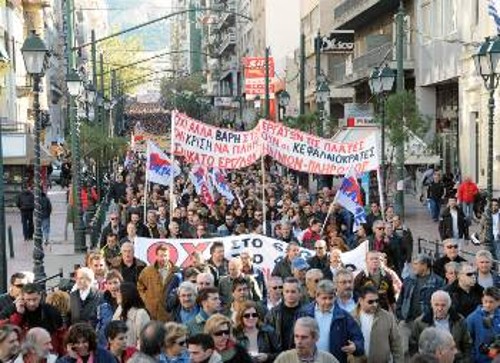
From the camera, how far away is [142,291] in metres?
11.5

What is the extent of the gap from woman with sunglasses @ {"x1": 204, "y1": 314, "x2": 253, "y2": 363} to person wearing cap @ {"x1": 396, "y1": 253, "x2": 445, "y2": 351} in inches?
123

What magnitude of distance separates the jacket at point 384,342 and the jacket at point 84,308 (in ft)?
9.03

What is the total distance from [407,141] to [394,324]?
23.6 metres

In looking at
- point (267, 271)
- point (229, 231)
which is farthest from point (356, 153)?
point (267, 271)

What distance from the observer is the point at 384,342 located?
8.84 m

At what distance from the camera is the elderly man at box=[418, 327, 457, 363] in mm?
6918

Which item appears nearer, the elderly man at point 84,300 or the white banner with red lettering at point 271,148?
the elderly man at point 84,300

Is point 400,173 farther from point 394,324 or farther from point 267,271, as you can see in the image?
point 394,324

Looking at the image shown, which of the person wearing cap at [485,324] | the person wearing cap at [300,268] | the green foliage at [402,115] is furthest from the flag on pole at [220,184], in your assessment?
the person wearing cap at [485,324]

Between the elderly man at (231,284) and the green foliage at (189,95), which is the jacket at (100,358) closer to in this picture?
the elderly man at (231,284)

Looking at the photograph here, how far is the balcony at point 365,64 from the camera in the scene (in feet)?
147

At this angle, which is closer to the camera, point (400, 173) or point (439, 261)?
point (439, 261)

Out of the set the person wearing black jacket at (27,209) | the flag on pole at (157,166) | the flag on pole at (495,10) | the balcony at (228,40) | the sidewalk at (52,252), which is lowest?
the sidewalk at (52,252)

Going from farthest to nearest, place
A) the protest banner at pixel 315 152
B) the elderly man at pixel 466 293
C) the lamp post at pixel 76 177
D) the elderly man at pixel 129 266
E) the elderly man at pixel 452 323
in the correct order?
the lamp post at pixel 76 177 < the protest banner at pixel 315 152 < the elderly man at pixel 129 266 < the elderly man at pixel 466 293 < the elderly man at pixel 452 323
